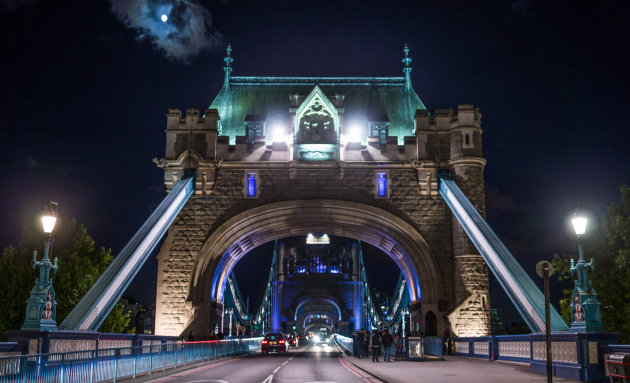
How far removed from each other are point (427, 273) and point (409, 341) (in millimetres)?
8022

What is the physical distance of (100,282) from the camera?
846 inches

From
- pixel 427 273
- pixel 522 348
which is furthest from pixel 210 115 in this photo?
pixel 522 348

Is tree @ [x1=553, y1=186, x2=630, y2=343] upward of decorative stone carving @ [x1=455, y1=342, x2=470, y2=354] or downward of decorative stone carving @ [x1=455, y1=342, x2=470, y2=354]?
upward

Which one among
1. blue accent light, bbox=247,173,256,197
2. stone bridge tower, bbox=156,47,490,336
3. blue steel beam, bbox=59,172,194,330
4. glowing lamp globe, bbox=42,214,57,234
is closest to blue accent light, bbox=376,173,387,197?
stone bridge tower, bbox=156,47,490,336

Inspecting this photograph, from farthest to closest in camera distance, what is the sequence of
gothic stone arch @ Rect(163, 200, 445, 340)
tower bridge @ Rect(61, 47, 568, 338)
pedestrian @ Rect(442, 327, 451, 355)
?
1. gothic stone arch @ Rect(163, 200, 445, 340)
2. tower bridge @ Rect(61, 47, 568, 338)
3. pedestrian @ Rect(442, 327, 451, 355)

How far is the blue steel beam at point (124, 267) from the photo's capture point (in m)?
19.6

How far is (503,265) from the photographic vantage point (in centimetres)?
2288

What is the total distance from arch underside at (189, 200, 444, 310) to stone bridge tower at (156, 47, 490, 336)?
0.06m

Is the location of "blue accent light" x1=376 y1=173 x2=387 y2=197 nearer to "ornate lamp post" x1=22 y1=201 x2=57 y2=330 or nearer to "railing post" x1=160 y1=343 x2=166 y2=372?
"railing post" x1=160 y1=343 x2=166 y2=372

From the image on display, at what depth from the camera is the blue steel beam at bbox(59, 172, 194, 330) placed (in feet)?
64.3

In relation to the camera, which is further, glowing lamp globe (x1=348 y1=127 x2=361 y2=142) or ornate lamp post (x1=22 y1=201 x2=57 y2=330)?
glowing lamp globe (x1=348 y1=127 x2=361 y2=142)

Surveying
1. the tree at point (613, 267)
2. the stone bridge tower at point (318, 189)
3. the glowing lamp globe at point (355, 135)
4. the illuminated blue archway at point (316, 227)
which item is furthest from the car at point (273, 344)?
the tree at point (613, 267)

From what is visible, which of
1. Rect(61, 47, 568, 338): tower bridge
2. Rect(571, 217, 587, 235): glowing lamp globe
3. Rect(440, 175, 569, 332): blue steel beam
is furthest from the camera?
Rect(61, 47, 568, 338): tower bridge

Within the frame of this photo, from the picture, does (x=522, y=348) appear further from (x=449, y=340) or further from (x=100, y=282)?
(x=100, y=282)
